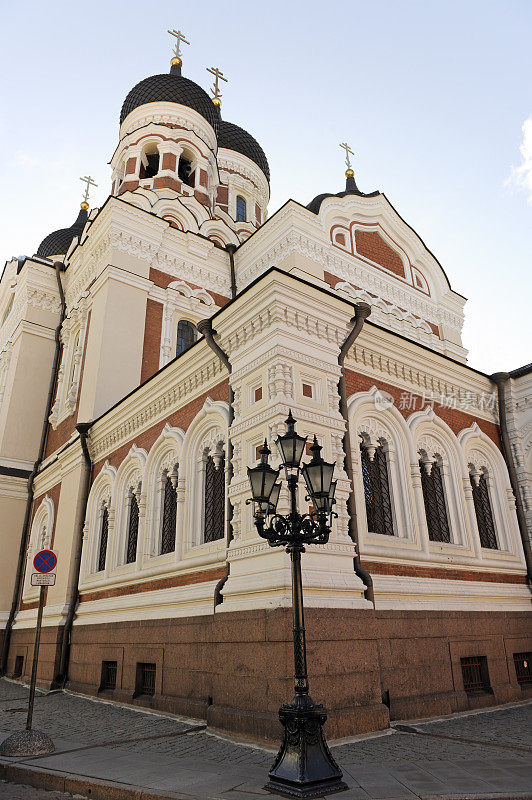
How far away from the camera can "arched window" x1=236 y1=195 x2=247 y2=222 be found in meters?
27.3

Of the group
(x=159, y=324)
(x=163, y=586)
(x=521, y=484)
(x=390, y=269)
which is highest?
(x=390, y=269)

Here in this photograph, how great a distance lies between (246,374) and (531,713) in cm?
609

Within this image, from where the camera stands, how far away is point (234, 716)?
261 inches

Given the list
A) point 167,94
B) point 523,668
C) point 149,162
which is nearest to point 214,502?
point 523,668

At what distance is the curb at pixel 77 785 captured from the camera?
4673 mm

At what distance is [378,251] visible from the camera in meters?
16.2

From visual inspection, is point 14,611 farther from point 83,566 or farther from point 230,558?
point 230,558

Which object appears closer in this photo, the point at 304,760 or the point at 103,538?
the point at 304,760

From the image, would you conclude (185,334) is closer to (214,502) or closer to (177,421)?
(177,421)

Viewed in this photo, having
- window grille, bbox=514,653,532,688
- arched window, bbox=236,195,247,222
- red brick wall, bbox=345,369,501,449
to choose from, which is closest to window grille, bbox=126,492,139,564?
red brick wall, bbox=345,369,501,449

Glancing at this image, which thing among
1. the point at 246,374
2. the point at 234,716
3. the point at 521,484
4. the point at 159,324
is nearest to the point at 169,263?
the point at 159,324

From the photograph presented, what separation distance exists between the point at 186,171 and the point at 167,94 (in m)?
2.77

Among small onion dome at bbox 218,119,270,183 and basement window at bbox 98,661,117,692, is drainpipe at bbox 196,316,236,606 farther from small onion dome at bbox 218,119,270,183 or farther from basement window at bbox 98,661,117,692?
small onion dome at bbox 218,119,270,183

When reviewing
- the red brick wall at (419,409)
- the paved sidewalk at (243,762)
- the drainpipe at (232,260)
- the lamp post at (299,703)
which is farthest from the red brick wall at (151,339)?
the lamp post at (299,703)
